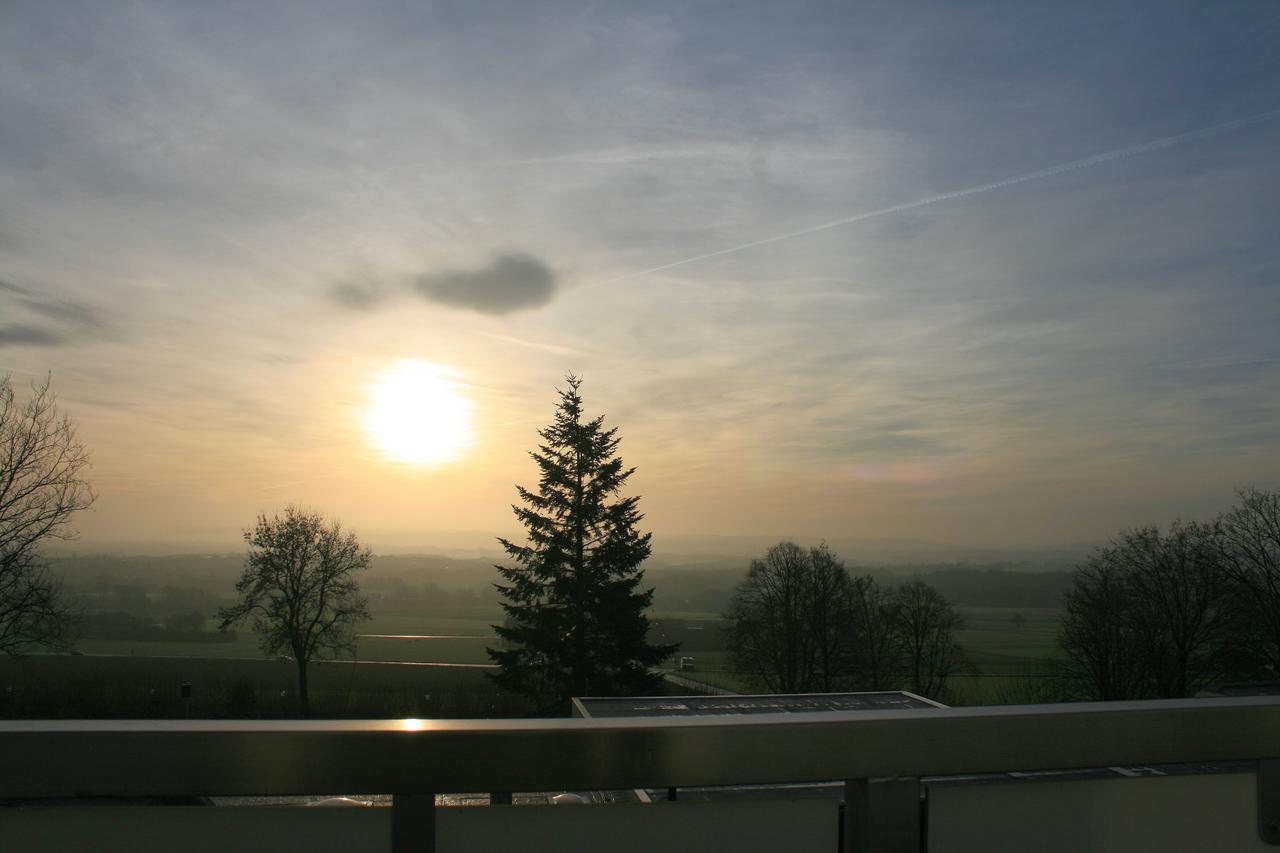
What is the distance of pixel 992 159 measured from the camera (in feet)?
66.8

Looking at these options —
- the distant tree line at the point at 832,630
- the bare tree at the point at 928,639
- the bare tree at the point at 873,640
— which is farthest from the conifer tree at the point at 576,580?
the bare tree at the point at 928,639

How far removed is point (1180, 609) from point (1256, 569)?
325 centimetres

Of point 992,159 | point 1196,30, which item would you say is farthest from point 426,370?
point 1196,30

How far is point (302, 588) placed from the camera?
35656 mm

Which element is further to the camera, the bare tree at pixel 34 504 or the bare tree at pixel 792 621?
the bare tree at pixel 792 621

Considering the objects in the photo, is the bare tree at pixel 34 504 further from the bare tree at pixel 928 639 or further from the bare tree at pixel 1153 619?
the bare tree at pixel 1153 619

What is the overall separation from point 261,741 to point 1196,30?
304 inches

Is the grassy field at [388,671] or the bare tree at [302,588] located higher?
the bare tree at [302,588]

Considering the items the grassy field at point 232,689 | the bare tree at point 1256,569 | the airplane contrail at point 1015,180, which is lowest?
the grassy field at point 232,689

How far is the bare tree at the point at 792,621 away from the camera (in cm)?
3744

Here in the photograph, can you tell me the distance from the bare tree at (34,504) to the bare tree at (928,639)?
114ft

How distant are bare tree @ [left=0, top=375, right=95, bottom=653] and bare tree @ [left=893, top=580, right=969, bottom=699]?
34710mm

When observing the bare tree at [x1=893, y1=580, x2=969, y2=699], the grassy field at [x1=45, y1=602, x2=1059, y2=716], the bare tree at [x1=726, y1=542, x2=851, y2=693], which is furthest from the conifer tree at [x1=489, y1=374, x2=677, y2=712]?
the bare tree at [x1=893, y1=580, x2=969, y2=699]

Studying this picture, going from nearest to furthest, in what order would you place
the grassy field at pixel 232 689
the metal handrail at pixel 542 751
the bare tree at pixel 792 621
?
the metal handrail at pixel 542 751 < the grassy field at pixel 232 689 < the bare tree at pixel 792 621
